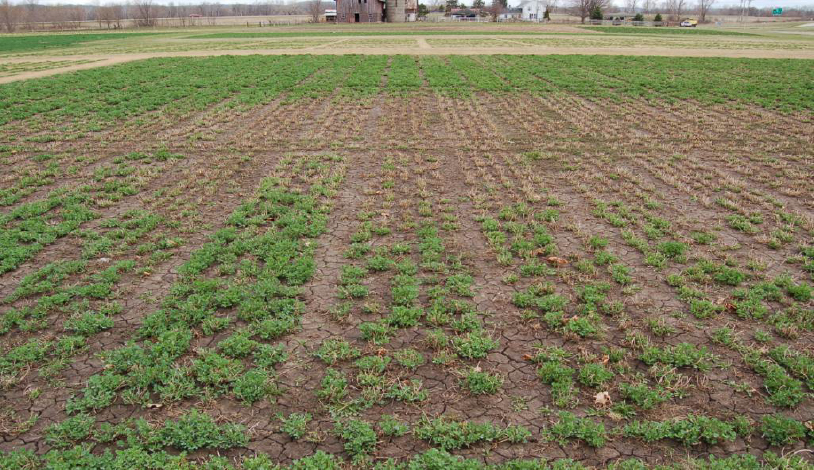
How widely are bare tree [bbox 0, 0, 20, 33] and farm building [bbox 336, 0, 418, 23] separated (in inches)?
1895

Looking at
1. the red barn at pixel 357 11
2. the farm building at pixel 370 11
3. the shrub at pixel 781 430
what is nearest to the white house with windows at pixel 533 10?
the farm building at pixel 370 11

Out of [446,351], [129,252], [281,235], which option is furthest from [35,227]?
[446,351]

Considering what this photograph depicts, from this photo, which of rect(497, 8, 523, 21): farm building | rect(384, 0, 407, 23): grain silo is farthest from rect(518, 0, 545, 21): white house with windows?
rect(384, 0, 407, 23): grain silo

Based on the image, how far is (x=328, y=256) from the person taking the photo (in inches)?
255

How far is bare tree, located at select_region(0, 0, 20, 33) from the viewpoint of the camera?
250ft

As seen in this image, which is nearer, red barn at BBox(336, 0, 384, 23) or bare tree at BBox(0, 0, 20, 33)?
bare tree at BBox(0, 0, 20, 33)

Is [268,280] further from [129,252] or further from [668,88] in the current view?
[668,88]

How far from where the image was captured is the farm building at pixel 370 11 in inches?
3302

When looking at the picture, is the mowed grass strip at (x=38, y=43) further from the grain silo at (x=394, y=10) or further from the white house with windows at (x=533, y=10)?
the white house with windows at (x=533, y=10)

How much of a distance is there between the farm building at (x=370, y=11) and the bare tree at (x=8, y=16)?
48.1 m

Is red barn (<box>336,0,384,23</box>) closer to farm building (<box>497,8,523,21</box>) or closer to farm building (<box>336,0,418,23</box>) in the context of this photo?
farm building (<box>336,0,418,23</box>)

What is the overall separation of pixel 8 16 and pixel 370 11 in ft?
179

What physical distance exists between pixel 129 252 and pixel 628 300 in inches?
Answer: 234

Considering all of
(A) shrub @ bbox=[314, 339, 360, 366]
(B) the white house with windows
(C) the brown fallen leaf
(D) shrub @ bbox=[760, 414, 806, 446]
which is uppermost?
(B) the white house with windows
